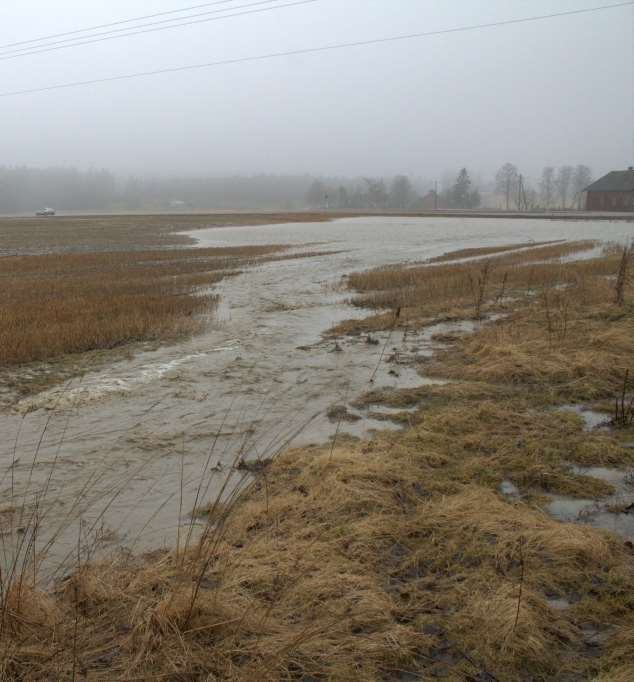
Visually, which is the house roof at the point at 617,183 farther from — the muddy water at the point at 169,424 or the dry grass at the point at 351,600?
the dry grass at the point at 351,600

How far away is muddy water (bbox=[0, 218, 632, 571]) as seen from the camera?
19.7ft

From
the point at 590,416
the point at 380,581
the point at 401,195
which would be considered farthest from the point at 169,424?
the point at 401,195

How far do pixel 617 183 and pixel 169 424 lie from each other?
112789 millimetres

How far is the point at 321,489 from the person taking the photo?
5992mm

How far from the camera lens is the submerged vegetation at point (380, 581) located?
11.7 ft

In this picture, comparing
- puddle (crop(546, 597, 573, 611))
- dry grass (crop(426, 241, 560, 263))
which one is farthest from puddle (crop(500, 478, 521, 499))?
dry grass (crop(426, 241, 560, 263))

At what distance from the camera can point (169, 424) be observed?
8633 mm

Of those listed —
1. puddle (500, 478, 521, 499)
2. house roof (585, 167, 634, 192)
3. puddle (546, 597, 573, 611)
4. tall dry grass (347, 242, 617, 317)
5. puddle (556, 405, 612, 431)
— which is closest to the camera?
puddle (546, 597, 573, 611)

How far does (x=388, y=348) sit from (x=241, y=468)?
661 centimetres

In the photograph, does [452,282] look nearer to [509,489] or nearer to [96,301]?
[96,301]

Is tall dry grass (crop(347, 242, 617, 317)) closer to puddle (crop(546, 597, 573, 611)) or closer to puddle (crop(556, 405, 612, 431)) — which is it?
puddle (crop(556, 405, 612, 431))

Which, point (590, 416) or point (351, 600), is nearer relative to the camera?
point (351, 600)

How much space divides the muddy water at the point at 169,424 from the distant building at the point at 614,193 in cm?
10385

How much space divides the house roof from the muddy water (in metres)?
104
